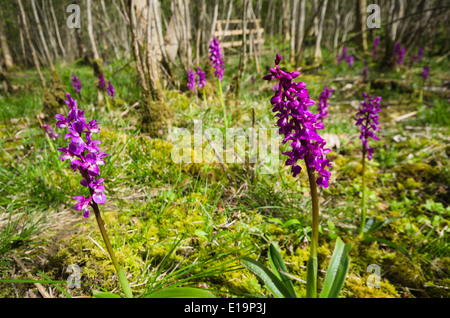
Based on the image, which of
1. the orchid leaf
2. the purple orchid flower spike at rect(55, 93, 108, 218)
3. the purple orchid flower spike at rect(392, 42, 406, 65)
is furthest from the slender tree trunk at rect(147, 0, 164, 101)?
the purple orchid flower spike at rect(392, 42, 406, 65)

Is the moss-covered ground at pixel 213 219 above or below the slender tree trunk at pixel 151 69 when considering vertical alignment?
below

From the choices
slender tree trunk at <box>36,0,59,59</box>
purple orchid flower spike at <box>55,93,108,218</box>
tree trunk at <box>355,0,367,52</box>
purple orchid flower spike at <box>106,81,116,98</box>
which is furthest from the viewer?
slender tree trunk at <box>36,0,59,59</box>

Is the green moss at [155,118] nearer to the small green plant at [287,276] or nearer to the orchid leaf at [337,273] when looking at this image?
the small green plant at [287,276]

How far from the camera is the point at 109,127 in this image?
3.63m

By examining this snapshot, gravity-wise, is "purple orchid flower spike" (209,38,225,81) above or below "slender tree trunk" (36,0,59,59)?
below

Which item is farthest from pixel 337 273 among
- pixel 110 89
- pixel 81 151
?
pixel 110 89

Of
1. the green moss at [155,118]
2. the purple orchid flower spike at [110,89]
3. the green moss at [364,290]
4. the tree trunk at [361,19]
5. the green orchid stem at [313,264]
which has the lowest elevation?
the green moss at [364,290]

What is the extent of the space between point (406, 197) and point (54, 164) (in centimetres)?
399

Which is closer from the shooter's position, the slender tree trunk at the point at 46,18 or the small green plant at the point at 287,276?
the small green plant at the point at 287,276

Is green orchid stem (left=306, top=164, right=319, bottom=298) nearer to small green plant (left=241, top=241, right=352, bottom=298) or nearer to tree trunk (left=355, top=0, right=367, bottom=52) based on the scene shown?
small green plant (left=241, top=241, right=352, bottom=298)

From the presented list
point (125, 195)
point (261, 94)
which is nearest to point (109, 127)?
point (125, 195)

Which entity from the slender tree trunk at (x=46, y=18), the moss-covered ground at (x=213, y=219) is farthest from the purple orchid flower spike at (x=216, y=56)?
the slender tree trunk at (x=46, y=18)

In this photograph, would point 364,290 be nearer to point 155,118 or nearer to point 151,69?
point 155,118
